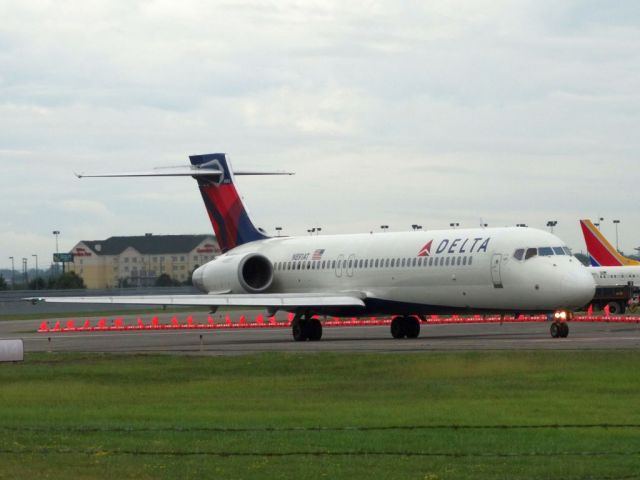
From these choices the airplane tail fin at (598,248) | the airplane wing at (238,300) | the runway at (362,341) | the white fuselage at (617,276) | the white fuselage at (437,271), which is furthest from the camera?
the airplane tail fin at (598,248)

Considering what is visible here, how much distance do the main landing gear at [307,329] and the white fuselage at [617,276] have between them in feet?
115

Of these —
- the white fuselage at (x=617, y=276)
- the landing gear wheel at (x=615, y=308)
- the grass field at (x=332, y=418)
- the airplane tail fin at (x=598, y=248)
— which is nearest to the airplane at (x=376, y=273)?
the grass field at (x=332, y=418)

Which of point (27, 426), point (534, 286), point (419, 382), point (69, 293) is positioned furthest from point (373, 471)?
point (69, 293)

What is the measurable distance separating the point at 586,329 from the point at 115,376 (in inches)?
1016

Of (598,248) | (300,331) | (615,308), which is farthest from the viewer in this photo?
(598,248)

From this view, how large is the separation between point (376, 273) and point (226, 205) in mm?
9660

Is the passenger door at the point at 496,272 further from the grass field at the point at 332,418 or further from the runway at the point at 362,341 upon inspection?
the grass field at the point at 332,418

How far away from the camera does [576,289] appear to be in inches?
1596

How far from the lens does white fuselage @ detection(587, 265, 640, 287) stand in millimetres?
78750

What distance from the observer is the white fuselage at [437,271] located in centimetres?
4122

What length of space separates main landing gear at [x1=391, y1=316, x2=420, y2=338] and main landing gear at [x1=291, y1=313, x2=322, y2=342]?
2654mm

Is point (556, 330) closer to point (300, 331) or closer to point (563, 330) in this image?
point (563, 330)

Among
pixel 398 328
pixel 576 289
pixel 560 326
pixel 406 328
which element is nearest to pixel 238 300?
pixel 398 328

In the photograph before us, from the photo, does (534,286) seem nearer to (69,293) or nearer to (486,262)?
(486,262)
